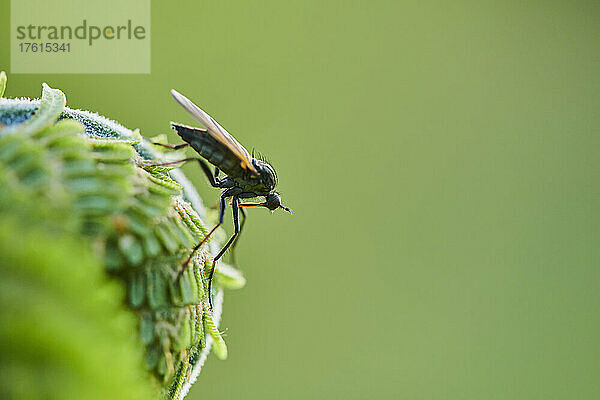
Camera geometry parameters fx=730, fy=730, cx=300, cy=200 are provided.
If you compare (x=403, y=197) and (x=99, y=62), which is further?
(x=403, y=197)

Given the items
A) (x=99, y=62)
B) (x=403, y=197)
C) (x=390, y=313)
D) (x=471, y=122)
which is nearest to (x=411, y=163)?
(x=403, y=197)

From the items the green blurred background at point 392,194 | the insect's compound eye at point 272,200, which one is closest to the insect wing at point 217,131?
the insect's compound eye at point 272,200

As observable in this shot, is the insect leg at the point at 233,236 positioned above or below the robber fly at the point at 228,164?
below

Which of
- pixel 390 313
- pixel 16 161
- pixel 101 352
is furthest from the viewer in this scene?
pixel 390 313

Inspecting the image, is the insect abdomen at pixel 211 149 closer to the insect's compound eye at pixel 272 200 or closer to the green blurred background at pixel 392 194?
the insect's compound eye at pixel 272 200

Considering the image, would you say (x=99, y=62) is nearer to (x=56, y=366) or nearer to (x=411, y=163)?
(x=411, y=163)

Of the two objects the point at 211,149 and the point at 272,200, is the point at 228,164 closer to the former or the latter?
the point at 211,149
